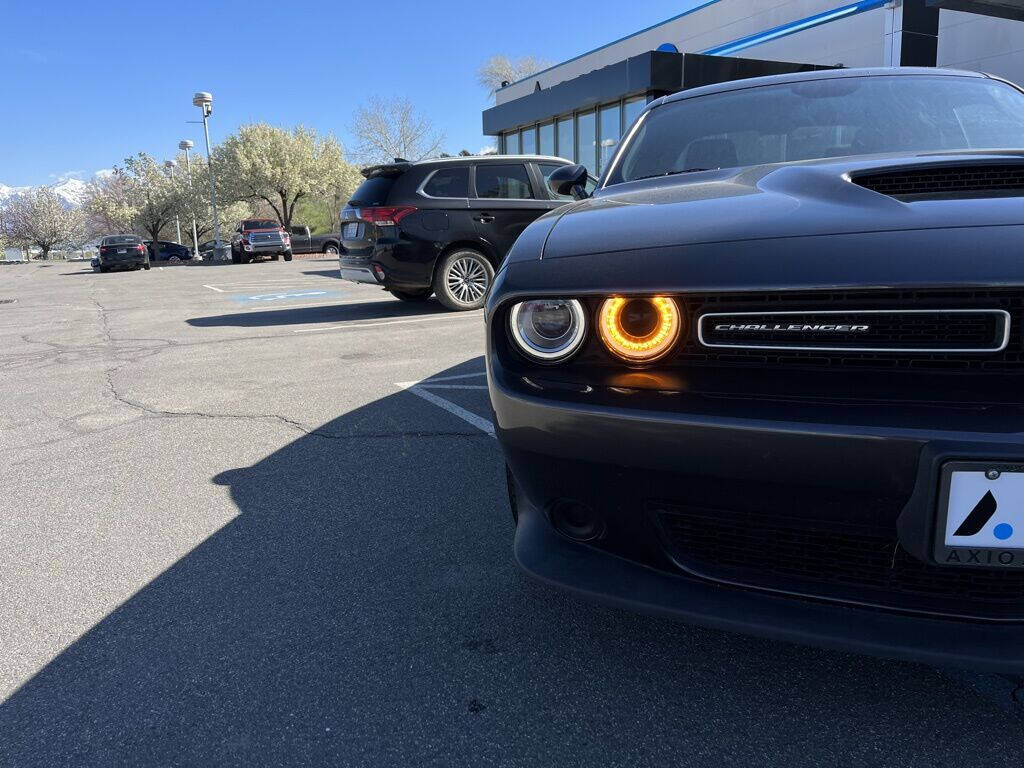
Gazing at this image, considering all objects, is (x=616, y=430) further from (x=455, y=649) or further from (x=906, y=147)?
(x=906, y=147)

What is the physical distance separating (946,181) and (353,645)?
1.85 metres

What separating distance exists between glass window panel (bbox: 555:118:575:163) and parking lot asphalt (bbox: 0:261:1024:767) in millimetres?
17903

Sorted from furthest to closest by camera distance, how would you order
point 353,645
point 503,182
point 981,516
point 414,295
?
point 414,295
point 503,182
point 353,645
point 981,516

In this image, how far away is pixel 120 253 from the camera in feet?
99.8

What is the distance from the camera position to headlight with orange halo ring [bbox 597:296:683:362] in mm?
1507

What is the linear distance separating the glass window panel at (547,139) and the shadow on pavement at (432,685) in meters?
20.1

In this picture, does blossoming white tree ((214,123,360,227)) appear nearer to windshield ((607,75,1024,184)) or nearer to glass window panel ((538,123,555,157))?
glass window panel ((538,123,555,157))

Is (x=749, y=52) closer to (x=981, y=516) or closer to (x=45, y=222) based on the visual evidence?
(x=981, y=516)

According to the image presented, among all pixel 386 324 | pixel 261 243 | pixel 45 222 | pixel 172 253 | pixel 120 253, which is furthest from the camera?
pixel 45 222

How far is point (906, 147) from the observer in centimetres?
248

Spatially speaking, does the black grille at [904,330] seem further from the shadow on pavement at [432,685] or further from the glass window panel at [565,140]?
the glass window panel at [565,140]

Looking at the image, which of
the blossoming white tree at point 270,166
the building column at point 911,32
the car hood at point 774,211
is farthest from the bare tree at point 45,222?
the car hood at point 774,211

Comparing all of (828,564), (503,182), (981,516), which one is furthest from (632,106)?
(981,516)

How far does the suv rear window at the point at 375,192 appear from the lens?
831 centimetres
